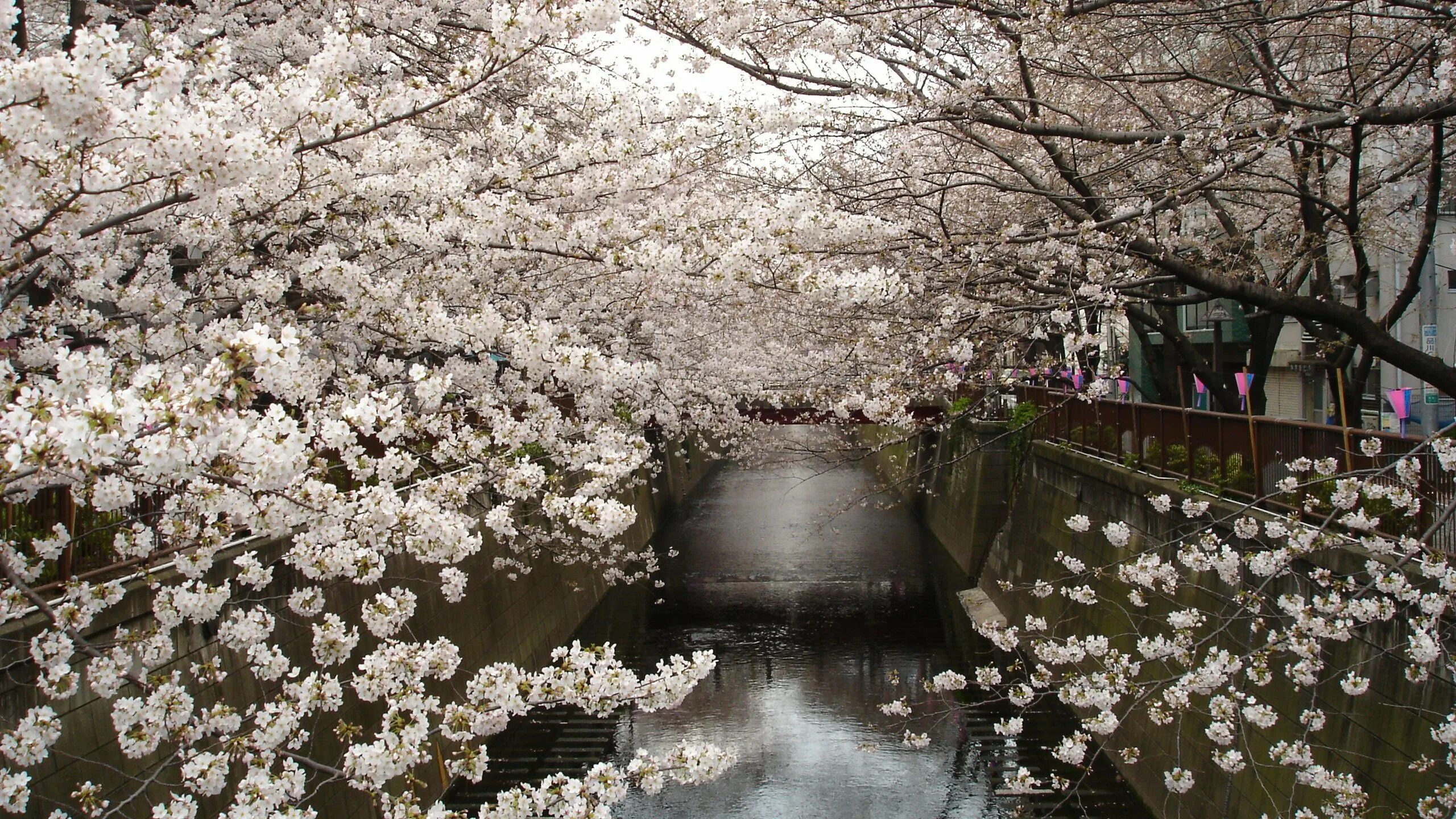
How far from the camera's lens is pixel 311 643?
32.3ft

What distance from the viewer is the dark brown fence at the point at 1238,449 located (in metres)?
7.38

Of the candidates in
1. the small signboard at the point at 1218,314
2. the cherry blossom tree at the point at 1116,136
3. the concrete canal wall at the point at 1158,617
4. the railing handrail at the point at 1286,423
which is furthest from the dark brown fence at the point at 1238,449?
the small signboard at the point at 1218,314

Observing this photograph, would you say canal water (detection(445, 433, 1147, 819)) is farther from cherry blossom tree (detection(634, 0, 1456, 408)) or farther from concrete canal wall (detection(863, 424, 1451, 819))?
cherry blossom tree (detection(634, 0, 1456, 408))

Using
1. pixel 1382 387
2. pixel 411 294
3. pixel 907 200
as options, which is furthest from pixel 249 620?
pixel 1382 387

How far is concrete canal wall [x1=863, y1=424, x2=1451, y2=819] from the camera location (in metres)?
7.36

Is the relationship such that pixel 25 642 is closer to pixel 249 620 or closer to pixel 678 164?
pixel 249 620

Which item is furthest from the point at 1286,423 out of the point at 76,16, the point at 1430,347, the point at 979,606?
the point at 1430,347

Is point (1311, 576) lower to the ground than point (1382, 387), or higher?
higher

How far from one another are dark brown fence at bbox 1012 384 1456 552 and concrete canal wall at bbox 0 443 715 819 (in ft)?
23.0

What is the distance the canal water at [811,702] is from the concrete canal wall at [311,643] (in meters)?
1.38

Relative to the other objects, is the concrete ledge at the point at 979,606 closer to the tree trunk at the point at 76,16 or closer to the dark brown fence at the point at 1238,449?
the dark brown fence at the point at 1238,449

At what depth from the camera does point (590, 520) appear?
5984 millimetres

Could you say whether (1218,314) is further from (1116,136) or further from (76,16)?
(76,16)

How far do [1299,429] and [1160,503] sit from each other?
5.00 feet
